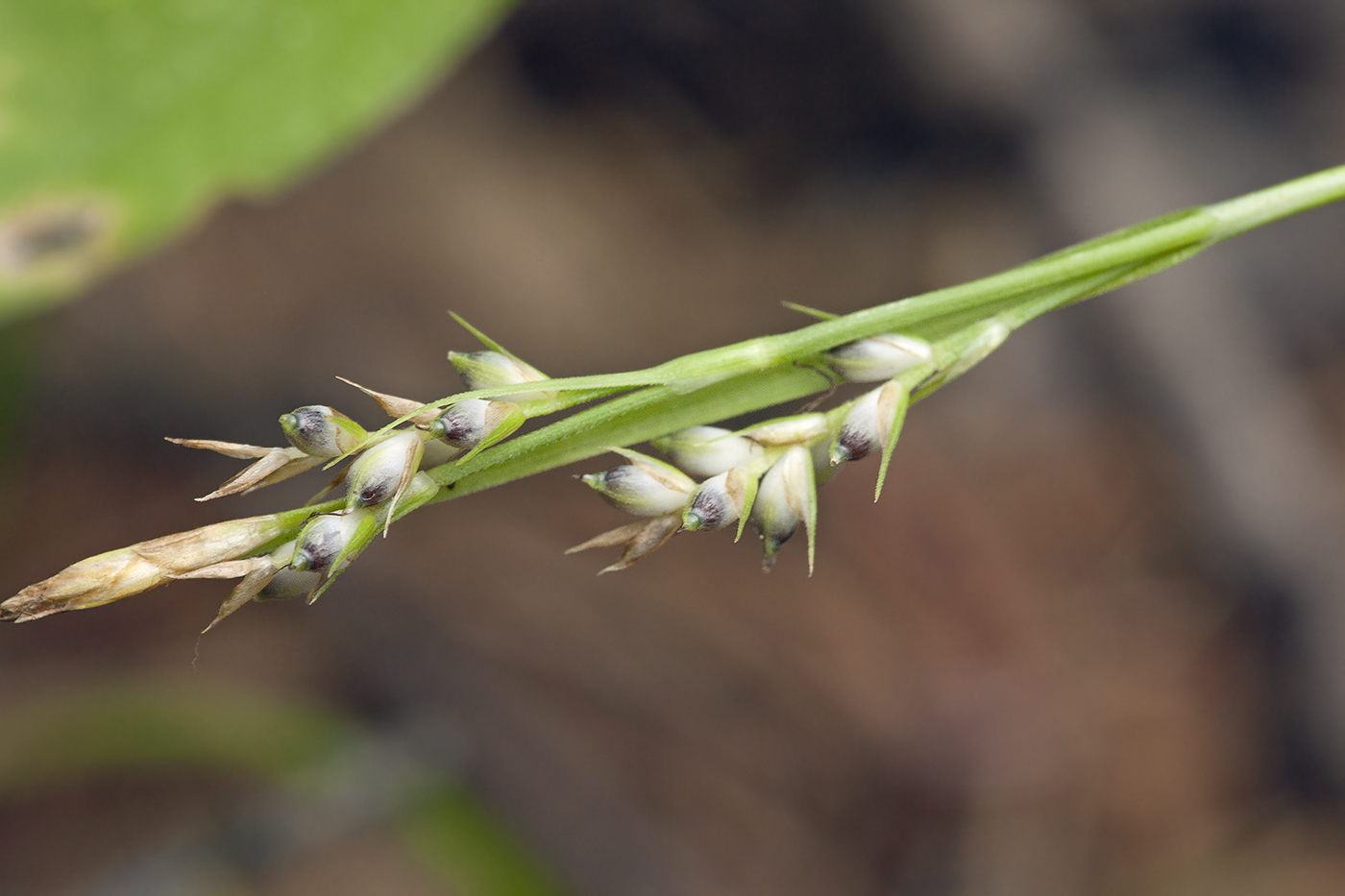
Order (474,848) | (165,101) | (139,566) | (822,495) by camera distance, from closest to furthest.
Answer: (139,566)
(165,101)
(474,848)
(822,495)

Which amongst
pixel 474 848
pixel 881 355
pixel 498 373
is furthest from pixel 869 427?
pixel 474 848

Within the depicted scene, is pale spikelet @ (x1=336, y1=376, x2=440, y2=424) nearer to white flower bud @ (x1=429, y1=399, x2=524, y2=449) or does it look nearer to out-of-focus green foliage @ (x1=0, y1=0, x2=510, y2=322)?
white flower bud @ (x1=429, y1=399, x2=524, y2=449)

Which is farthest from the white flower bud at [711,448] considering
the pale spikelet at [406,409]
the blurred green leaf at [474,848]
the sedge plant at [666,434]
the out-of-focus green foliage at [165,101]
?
the blurred green leaf at [474,848]

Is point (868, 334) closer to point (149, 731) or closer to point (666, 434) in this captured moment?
point (666, 434)

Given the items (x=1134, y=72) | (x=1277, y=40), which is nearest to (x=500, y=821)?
(x=1134, y=72)

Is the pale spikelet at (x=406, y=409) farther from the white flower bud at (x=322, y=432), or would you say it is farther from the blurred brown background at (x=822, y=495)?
the blurred brown background at (x=822, y=495)

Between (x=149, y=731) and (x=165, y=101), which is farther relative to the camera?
(x=149, y=731)

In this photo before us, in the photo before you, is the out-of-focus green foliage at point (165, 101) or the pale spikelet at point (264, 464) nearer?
the pale spikelet at point (264, 464)
